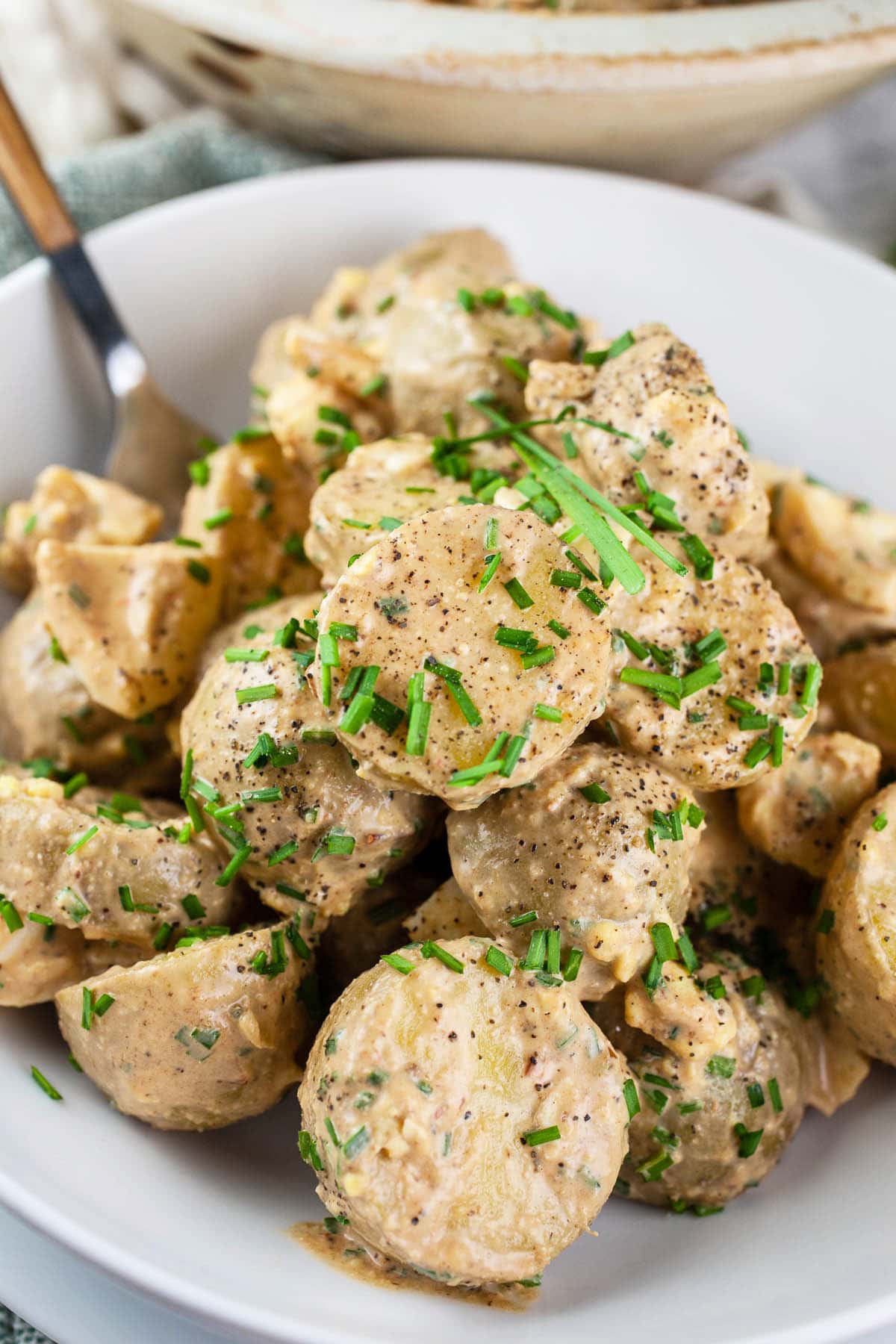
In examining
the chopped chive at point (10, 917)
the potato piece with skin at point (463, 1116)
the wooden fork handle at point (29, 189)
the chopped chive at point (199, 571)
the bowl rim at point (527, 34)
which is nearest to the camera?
the potato piece with skin at point (463, 1116)

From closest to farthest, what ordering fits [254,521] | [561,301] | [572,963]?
1. [572,963]
2. [254,521]
3. [561,301]

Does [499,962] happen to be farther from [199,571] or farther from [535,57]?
[535,57]

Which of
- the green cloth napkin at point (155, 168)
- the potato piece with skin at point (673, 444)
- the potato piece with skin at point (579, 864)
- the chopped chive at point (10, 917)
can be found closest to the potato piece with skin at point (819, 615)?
the potato piece with skin at point (673, 444)

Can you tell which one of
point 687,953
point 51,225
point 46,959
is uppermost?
point 51,225

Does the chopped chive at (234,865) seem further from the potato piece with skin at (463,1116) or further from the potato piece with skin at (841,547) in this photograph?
the potato piece with skin at (841,547)

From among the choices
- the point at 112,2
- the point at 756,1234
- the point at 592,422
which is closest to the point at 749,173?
the point at 112,2

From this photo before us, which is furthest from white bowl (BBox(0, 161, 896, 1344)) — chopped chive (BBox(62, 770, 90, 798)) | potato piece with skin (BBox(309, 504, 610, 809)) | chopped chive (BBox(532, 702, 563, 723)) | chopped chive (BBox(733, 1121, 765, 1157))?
chopped chive (BBox(532, 702, 563, 723))

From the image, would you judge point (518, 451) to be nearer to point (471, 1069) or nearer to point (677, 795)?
point (677, 795)

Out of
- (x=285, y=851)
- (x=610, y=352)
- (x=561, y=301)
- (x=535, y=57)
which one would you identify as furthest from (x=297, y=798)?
(x=535, y=57)
